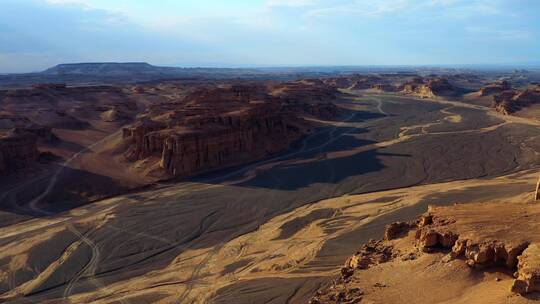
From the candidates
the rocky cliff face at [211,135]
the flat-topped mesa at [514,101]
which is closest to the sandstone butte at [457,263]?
the rocky cliff face at [211,135]

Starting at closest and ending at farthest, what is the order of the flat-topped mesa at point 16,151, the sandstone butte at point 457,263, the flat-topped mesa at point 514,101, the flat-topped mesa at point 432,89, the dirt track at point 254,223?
the sandstone butte at point 457,263
the dirt track at point 254,223
the flat-topped mesa at point 16,151
the flat-topped mesa at point 514,101
the flat-topped mesa at point 432,89

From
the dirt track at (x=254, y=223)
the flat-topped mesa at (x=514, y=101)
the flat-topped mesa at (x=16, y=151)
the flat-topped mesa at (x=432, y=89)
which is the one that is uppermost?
the flat-topped mesa at (x=432, y=89)

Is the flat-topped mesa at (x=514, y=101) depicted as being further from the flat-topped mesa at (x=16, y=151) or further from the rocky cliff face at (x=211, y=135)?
the flat-topped mesa at (x=16, y=151)

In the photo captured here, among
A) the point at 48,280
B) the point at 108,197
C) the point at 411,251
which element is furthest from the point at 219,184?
the point at 411,251

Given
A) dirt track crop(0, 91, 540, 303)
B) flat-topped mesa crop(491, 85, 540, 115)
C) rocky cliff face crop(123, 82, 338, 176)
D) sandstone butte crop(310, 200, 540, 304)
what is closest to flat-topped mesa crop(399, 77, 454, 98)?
flat-topped mesa crop(491, 85, 540, 115)

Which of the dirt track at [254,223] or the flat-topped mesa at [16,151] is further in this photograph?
the flat-topped mesa at [16,151]

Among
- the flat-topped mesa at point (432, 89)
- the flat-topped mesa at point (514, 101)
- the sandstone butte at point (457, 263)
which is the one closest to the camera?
the sandstone butte at point (457, 263)

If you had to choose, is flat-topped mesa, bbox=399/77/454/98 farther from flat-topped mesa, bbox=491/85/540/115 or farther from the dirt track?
the dirt track
